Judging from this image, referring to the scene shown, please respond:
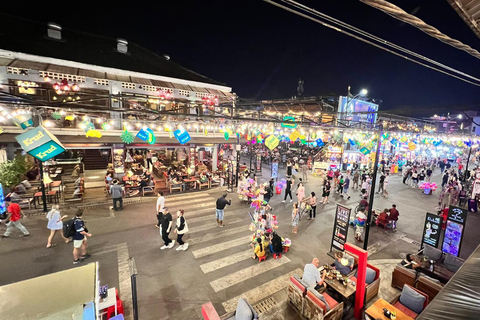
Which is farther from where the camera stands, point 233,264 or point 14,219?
point 14,219

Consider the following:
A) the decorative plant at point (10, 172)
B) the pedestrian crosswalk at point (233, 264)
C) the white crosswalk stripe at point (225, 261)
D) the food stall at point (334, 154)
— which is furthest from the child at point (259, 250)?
the food stall at point (334, 154)

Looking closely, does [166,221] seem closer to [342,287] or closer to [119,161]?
[342,287]

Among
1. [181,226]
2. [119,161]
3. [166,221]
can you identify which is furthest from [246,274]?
[119,161]

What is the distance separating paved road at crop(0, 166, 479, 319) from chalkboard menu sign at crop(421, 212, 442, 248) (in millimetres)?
1023

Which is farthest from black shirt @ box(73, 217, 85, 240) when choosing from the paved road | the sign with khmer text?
the sign with khmer text

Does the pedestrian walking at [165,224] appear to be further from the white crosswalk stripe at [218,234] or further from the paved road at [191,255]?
the white crosswalk stripe at [218,234]

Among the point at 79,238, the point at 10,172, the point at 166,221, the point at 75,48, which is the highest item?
the point at 75,48

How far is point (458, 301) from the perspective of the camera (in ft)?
5.52

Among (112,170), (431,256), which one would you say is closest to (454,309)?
(431,256)

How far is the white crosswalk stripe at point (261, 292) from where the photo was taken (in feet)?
18.7

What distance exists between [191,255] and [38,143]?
5.79m

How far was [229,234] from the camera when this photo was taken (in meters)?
9.43

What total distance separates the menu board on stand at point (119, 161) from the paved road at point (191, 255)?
18.4 ft

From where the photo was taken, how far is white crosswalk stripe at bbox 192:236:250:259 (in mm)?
7941
